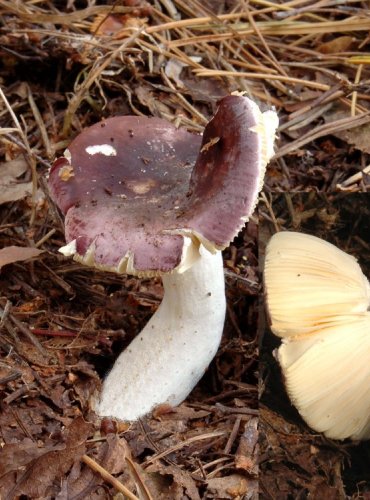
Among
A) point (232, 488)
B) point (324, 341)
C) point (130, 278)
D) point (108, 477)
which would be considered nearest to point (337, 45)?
point (130, 278)

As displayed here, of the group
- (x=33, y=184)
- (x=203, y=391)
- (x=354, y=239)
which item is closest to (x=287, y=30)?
(x=354, y=239)

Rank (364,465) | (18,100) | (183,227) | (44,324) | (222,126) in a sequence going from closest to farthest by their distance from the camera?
1. (183,227)
2. (222,126)
3. (364,465)
4. (44,324)
5. (18,100)

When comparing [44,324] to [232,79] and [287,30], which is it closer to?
[232,79]

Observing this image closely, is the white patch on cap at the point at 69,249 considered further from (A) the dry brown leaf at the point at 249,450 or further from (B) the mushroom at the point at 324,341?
(A) the dry brown leaf at the point at 249,450

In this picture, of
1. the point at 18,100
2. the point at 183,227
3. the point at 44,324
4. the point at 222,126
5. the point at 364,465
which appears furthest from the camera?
the point at 18,100

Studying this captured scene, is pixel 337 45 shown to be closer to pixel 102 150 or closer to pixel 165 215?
pixel 102 150

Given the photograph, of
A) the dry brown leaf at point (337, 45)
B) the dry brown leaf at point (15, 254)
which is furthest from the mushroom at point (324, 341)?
the dry brown leaf at point (337, 45)

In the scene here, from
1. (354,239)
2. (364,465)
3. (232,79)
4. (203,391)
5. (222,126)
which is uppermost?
(222,126)
